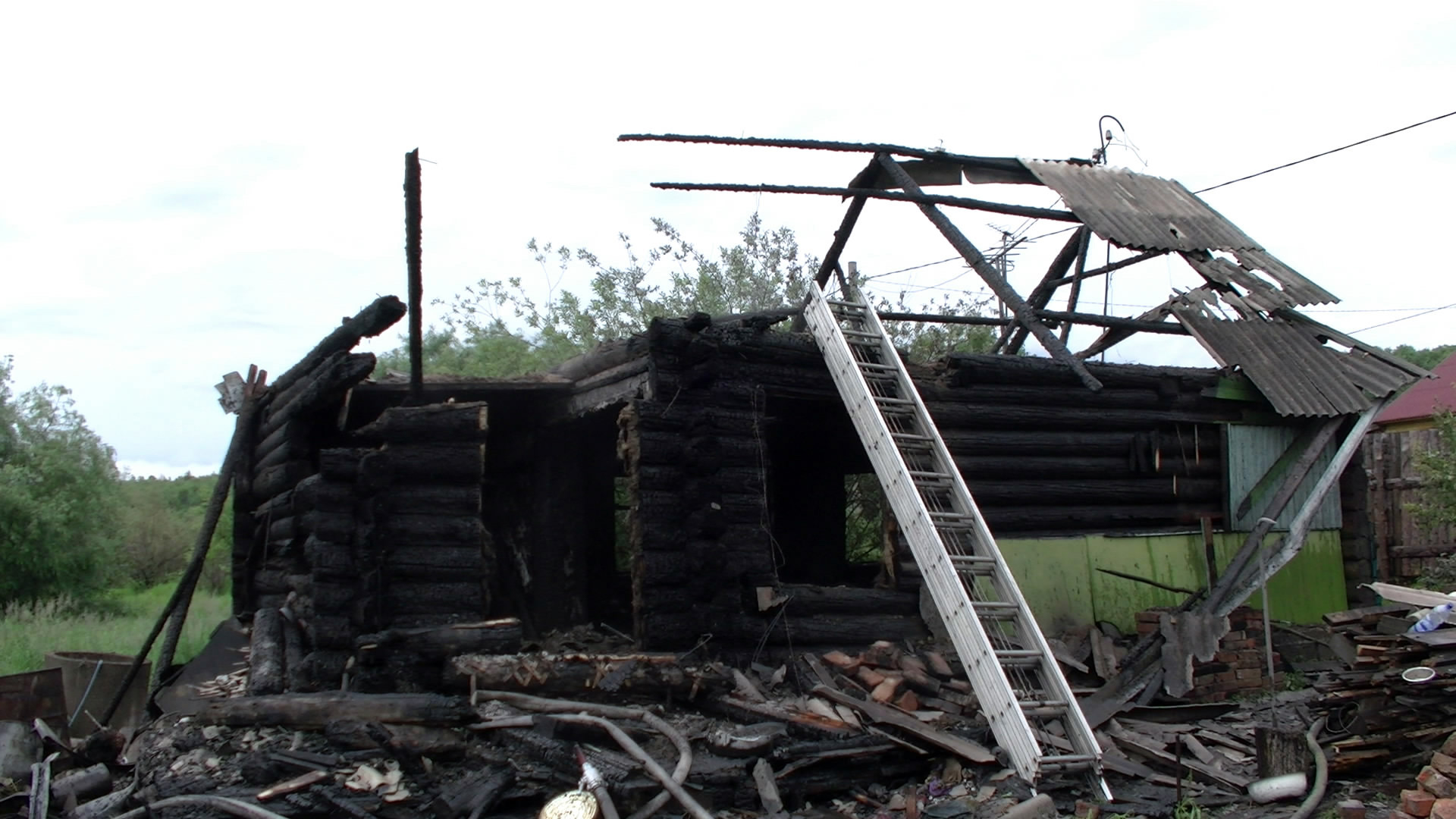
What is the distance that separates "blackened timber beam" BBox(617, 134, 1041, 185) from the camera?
38.8ft

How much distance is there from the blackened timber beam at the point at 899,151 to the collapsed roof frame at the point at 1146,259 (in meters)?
0.01

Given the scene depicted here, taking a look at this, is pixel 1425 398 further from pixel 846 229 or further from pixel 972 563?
pixel 972 563

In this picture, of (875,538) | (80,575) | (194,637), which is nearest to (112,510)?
(80,575)

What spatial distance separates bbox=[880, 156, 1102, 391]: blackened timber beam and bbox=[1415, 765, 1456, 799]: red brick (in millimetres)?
4840

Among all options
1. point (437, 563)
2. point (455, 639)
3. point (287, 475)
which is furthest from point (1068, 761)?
point (287, 475)

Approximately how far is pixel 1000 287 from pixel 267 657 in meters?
7.75

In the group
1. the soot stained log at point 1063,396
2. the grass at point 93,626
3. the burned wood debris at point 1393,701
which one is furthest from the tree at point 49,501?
the burned wood debris at point 1393,701

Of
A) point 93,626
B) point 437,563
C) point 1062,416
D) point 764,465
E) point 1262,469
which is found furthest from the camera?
point 93,626

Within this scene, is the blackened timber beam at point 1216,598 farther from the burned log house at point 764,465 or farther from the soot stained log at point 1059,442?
the soot stained log at point 1059,442

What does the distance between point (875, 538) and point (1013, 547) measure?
1009 cm

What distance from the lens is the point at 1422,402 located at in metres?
21.3

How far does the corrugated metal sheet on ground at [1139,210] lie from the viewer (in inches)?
489

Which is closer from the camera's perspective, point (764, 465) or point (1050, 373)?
point (764, 465)

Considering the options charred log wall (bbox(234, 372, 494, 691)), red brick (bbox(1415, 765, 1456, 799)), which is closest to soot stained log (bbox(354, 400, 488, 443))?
charred log wall (bbox(234, 372, 494, 691))
